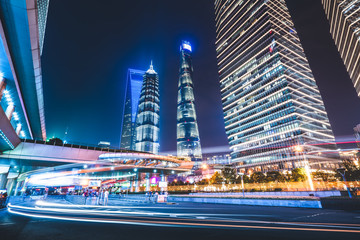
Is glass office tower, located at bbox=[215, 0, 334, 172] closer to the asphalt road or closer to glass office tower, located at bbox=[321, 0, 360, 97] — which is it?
glass office tower, located at bbox=[321, 0, 360, 97]

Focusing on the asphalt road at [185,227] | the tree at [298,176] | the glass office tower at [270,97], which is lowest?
the asphalt road at [185,227]

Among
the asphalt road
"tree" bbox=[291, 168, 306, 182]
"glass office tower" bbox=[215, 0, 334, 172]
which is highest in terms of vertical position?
"glass office tower" bbox=[215, 0, 334, 172]

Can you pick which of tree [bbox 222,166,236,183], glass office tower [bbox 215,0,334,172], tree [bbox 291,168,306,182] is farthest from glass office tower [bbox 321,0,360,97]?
tree [bbox 222,166,236,183]

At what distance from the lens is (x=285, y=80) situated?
106625mm

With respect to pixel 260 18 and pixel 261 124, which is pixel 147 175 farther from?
pixel 260 18

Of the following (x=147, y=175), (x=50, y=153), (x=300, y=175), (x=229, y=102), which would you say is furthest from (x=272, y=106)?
(x=50, y=153)

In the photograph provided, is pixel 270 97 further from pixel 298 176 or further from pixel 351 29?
pixel 298 176

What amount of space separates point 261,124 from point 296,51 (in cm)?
6213

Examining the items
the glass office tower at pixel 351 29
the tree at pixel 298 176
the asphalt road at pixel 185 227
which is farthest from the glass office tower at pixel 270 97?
the asphalt road at pixel 185 227

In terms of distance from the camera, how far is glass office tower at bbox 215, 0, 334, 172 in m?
100

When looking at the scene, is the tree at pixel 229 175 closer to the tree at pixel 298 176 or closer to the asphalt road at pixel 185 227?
the tree at pixel 298 176

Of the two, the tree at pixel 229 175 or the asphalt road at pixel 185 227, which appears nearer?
the asphalt road at pixel 185 227

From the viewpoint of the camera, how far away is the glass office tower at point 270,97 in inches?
3949

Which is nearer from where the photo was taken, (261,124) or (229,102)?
(261,124)
